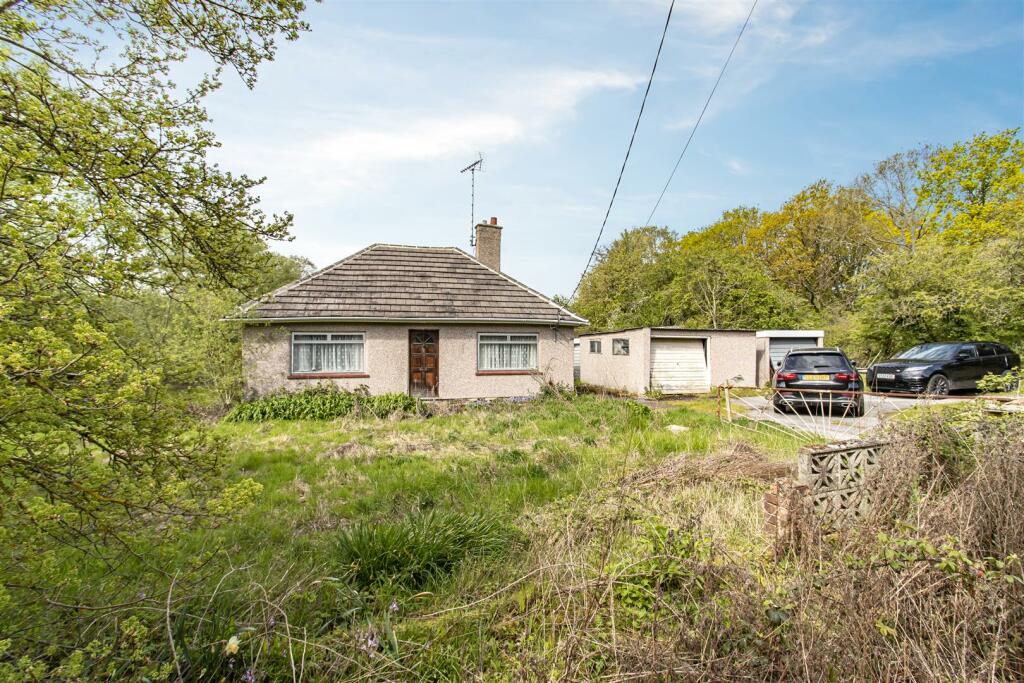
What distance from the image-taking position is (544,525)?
4.55 m

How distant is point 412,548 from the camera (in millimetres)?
3943

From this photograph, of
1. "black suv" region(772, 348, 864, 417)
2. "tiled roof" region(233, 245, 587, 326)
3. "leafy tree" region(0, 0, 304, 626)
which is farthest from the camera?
"tiled roof" region(233, 245, 587, 326)

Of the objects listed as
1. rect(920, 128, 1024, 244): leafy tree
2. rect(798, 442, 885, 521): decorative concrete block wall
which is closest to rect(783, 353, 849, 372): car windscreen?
rect(798, 442, 885, 521): decorative concrete block wall

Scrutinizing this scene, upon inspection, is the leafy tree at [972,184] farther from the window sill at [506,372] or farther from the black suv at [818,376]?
the window sill at [506,372]

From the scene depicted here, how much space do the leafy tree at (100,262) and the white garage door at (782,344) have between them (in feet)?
70.9

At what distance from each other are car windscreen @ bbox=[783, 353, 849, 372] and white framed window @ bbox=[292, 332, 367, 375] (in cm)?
1209

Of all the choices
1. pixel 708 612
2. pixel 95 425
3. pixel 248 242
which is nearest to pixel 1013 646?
pixel 708 612

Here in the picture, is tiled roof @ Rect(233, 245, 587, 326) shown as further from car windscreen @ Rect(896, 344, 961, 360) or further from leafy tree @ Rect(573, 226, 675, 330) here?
leafy tree @ Rect(573, 226, 675, 330)

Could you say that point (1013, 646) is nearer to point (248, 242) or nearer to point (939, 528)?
point (939, 528)

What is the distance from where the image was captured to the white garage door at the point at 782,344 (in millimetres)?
20766

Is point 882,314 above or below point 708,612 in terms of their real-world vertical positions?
above

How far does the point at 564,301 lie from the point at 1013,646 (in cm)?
3506

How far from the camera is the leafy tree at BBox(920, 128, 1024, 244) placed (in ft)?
90.2

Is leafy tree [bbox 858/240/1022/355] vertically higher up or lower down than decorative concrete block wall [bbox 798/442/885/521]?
higher up
